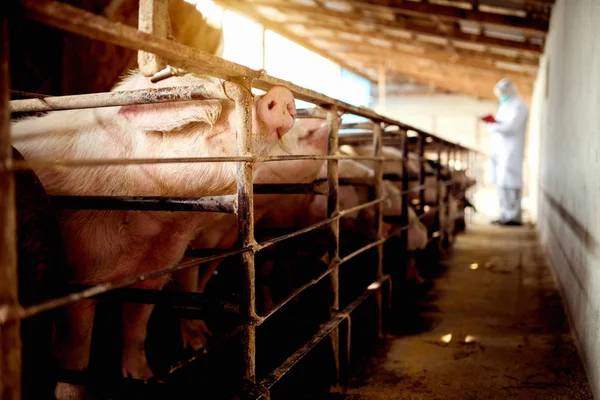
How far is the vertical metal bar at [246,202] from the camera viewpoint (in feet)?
5.16

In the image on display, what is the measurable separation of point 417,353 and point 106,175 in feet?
6.70

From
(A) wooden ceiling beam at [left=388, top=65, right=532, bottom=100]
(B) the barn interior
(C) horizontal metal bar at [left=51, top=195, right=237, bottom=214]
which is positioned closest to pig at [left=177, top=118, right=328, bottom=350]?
(B) the barn interior

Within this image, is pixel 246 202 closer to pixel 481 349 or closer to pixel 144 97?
pixel 144 97

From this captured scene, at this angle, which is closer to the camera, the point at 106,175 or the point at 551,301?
the point at 106,175

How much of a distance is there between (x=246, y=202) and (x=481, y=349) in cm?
216

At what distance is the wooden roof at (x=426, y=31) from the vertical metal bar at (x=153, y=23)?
6.02 meters

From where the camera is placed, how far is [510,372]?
2727 mm

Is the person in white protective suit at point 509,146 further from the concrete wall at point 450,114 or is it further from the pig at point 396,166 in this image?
the concrete wall at point 450,114

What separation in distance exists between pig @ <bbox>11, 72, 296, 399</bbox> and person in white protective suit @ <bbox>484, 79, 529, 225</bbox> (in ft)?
26.6

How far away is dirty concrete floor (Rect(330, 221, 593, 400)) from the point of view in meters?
2.51

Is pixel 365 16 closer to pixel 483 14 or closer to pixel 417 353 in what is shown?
pixel 483 14

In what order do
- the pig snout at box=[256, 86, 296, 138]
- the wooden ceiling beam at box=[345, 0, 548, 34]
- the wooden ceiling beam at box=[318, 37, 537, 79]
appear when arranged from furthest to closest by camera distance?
the wooden ceiling beam at box=[318, 37, 537, 79] → the wooden ceiling beam at box=[345, 0, 548, 34] → the pig snout at box=[256, 86, 296, 138]

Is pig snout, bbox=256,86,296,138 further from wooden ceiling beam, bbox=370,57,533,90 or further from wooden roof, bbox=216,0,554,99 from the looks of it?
wooden ceiling beam, bbox=370,57,533,90

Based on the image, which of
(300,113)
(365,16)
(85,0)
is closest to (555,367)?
(300,113)
